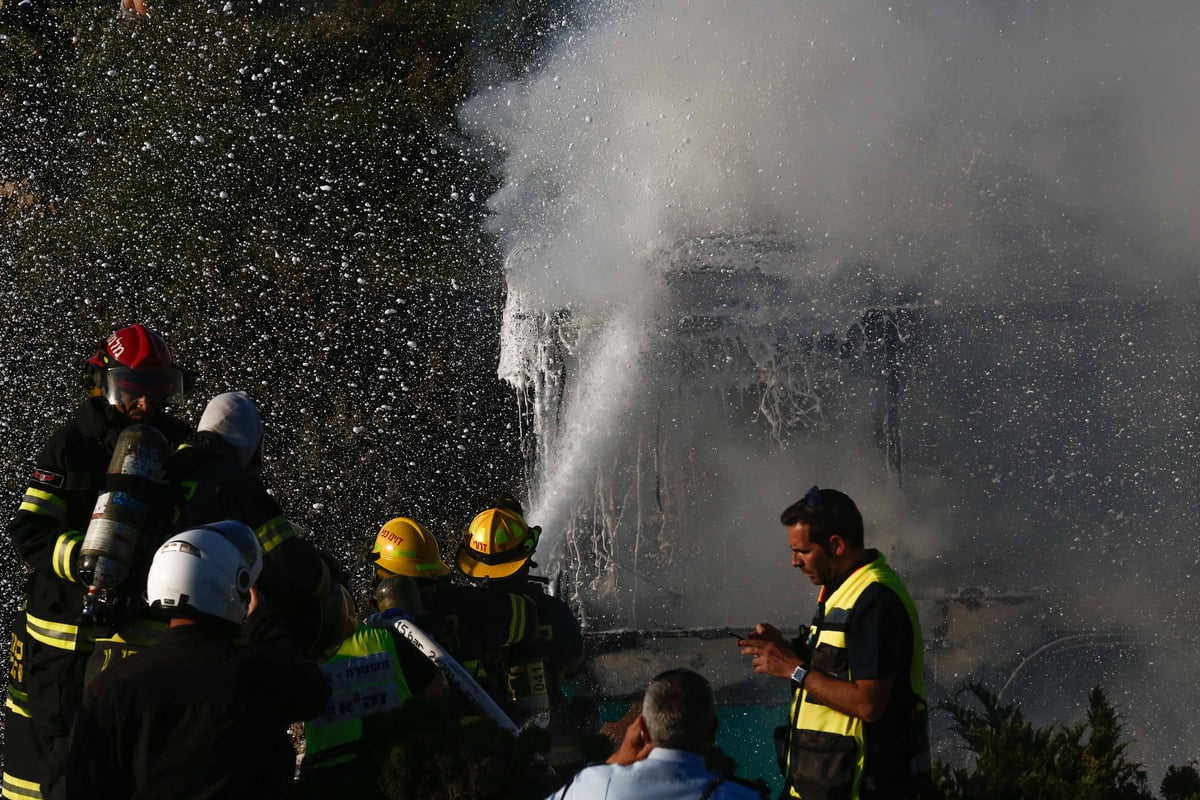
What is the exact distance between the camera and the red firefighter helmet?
4012mm

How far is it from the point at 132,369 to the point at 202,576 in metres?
1.62

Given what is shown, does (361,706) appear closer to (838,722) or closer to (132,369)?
(838,722)

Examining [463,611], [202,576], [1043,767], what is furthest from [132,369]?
[1043,767]

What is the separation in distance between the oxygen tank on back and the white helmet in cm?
84

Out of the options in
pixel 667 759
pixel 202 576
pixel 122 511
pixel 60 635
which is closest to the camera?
pixel 667 759

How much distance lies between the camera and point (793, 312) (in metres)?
9.26

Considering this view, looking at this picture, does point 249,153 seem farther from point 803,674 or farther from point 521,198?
point 803,674

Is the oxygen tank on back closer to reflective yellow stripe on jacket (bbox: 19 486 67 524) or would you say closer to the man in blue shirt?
reflective yellow stripe on jacket (bbox: 19 486 67 524)

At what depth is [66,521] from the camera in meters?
3.88

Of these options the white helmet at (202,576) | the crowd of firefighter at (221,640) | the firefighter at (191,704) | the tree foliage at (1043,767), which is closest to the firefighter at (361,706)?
the crowd of firefighter at (221,640)

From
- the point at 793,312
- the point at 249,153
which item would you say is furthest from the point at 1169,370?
the point at 249,153

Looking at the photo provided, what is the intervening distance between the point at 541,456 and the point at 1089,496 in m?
4.30

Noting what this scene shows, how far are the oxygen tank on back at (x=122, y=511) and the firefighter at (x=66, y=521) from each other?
31 cm

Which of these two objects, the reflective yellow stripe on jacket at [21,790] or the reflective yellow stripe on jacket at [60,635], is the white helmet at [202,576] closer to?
the reflective yellow stripe on jacket at [60,635]
